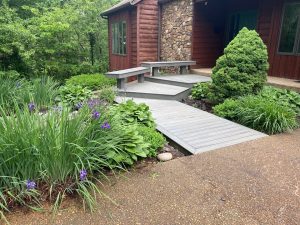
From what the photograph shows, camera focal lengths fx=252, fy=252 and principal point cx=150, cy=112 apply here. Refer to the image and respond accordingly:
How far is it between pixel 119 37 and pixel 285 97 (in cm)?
891

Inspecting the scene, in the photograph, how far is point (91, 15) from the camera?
14.5m

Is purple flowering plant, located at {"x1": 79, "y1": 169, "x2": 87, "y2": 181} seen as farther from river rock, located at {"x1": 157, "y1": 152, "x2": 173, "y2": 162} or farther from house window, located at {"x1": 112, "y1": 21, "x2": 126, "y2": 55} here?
house window, located at {"x1": 112, "y1": 21, "x2": 126, "y2": 55}

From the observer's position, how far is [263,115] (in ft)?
14.9

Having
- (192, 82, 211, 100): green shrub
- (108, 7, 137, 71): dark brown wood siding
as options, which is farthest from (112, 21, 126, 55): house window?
(192, 82, 211, 100): green shrub

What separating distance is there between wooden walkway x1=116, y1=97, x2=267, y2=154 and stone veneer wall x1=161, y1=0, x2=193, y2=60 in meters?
4.63

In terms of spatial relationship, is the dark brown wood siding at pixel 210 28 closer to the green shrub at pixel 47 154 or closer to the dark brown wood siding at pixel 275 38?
the dark brown wood siding at pixel 275 38

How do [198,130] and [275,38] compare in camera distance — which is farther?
[275,38]

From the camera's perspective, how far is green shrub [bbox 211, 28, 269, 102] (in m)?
5.64

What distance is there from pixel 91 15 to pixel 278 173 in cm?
1400

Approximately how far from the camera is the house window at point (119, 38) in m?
11.8

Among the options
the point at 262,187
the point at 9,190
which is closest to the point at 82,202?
the point at 9,190

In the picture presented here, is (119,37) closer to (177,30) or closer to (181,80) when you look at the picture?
(177,30)

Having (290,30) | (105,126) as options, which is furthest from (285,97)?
(105,126)

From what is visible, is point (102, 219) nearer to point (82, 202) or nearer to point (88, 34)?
point (82, 202)
